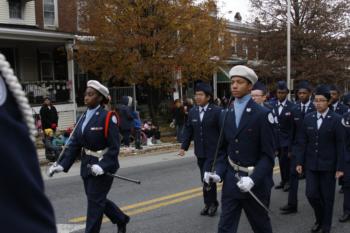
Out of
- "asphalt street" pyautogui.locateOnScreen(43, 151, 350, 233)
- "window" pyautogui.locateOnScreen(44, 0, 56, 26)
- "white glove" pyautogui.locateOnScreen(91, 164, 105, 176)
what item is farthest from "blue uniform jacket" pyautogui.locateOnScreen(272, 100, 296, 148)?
"window" pyautogui.locateOnScreen(44, 0, 56, 26)

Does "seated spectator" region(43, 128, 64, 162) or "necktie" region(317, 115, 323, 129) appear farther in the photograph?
"seated spectator" region(43, 128, 64, 162)

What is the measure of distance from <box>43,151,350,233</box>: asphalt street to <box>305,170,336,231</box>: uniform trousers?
1.47ft

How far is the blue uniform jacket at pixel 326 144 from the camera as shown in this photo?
626cm

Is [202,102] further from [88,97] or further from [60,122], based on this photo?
[60,122]

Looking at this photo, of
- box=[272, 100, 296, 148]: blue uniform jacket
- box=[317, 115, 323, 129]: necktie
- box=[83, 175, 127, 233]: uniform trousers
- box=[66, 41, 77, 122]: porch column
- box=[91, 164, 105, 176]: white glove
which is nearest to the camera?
box=[91, 164, 105, 176]: white glove

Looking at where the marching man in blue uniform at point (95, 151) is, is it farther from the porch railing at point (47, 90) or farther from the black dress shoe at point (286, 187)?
the porch railing at point (47, 90)

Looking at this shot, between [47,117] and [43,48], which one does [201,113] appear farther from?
[43,48]

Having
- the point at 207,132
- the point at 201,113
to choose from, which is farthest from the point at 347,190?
the point at 201,113

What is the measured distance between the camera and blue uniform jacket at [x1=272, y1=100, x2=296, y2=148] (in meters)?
8.84

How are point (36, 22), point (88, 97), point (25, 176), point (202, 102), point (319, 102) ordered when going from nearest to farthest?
point (25, 176) < point (88, 97) < point (319, 102) < point (202, 102) < point (36, 22)

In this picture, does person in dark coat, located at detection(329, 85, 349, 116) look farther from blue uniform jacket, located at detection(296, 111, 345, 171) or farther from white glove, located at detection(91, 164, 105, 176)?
white glove, located at detection(91, 164, 105, 176)

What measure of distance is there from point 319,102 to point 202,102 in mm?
1983

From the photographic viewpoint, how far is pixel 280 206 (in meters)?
8.10

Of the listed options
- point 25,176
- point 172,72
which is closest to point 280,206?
point 25,176
